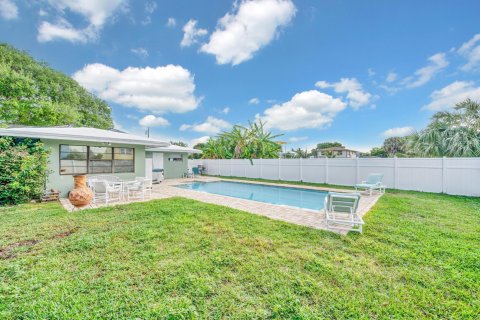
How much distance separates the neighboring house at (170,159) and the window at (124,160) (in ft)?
16.1

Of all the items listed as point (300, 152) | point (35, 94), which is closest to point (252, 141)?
point (35, 94)

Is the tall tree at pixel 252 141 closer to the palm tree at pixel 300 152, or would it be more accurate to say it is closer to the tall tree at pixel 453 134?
the tall tree at pixel 453 134

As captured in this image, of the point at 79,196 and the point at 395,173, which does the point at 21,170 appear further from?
the point at 395,173

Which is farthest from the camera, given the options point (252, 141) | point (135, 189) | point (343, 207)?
A: point (252, 141)

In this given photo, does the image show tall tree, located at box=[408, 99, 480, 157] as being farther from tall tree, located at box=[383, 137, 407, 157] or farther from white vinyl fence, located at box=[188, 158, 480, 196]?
tall tree, located at box=[383, 137, 407, 157]

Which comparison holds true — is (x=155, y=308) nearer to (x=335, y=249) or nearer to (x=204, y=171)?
(x=335, y=249)

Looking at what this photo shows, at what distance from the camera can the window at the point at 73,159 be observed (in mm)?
9695

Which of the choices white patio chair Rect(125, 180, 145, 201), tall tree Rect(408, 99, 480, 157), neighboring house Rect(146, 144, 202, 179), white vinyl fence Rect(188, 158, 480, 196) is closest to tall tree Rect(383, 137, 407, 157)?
tall tree Rect(408, 99, 480, 157)

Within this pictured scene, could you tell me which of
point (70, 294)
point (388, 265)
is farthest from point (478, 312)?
point (70, 294)

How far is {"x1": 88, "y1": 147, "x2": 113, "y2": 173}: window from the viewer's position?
1066 centimetres

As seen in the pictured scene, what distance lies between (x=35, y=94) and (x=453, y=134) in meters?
34.7

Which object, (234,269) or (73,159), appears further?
(73,159)

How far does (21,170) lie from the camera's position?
7.80 metres

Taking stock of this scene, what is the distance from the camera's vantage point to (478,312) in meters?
2.48
